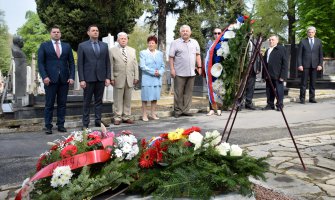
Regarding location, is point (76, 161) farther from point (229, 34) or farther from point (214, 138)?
point (229, 34)

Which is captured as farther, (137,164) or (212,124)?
(212,124)

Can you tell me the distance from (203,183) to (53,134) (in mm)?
5096

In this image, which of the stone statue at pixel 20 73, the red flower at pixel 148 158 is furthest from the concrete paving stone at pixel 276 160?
the stone statue at pixel 20 73

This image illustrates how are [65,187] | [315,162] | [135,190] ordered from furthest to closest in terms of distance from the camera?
[315,162]
[135,190]
[65,187]

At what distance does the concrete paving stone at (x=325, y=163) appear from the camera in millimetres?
4609

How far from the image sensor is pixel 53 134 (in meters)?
7.27

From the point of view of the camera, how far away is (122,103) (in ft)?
28.1

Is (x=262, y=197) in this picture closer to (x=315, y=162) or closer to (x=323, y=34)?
(x=315, y=162)

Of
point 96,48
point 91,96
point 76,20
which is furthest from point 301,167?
point 76,20

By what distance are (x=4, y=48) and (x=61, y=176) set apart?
6409cm

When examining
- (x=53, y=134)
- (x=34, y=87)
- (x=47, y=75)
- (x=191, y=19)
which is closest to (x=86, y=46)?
(x=47, y=75)

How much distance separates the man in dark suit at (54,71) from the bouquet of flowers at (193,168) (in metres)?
4.59

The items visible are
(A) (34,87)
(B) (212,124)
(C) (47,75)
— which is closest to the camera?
(C) (47,75)

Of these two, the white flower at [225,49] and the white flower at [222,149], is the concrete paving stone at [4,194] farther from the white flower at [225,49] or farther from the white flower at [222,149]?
the white flower at [225,49]
